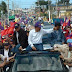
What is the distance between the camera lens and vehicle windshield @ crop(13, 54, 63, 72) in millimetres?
5991

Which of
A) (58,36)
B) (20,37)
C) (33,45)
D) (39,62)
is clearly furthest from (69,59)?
(20,37)

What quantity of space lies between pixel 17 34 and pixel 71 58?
7.53ft

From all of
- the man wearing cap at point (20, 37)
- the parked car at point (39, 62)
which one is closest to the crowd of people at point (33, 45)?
the man wearing cap at point (20, 37)

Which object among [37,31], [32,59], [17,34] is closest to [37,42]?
[37,31]

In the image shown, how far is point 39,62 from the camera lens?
6.11 meters

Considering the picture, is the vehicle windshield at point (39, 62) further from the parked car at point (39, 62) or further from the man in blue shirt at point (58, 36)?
the man in blue shirt at point (58, 36)

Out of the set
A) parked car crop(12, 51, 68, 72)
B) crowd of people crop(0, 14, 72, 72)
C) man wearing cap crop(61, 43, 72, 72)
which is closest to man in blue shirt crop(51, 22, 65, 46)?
crowd of people crop(0, 14, 72, 72)

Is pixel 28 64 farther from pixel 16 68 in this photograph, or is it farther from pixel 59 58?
pixel 59 58

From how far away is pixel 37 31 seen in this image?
7.55 meters

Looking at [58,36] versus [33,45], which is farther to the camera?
[58,36]

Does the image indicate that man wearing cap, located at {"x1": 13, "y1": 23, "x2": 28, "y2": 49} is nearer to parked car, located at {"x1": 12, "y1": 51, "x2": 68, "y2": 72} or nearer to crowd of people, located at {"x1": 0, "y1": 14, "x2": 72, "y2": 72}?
crowd of people, located at {"x1": 0, "y1": 14, "x2": 72, "y2": 72}

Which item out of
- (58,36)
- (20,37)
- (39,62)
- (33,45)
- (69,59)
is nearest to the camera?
(39,62)

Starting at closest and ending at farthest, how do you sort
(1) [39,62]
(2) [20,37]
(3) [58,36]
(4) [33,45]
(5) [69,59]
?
1. (1) [39,62]
2. (5) [69,59]
3. (4) [33,45]
4. (2) [20,37]
5. (3) [58,36]

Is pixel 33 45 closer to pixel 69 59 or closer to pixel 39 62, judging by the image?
pixel 69 59
